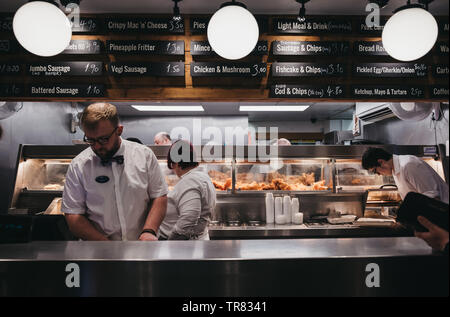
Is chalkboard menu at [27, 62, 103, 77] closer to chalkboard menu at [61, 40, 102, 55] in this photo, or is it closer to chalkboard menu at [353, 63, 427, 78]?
chalkboard menu at [61, 40, 102, 55]

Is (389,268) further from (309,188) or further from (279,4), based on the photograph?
(309,188)

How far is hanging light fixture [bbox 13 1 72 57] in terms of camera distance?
1.83 metres

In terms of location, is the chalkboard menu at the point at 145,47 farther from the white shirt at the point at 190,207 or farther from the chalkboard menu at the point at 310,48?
the white shirt at the point at 190,207

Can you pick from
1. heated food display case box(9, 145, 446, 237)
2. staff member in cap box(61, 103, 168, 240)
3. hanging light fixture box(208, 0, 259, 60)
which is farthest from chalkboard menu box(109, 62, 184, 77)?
heated food display case box(9, 145, 446, 237)

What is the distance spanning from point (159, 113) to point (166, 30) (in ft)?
16.6

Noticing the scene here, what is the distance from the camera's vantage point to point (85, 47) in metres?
2.61

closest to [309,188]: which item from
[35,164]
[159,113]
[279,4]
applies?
[279,4]

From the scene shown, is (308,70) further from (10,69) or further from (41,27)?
(10,69)

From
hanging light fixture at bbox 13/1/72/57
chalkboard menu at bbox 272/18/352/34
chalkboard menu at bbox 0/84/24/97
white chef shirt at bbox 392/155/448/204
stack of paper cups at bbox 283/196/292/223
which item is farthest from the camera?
stack of paper cups at bbox 283/196/292/223

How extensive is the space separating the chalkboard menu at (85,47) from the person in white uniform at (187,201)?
3.49ft

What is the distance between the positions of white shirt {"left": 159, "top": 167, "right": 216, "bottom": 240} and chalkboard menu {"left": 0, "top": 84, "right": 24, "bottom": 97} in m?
1.54

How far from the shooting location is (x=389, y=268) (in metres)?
1.06
